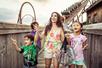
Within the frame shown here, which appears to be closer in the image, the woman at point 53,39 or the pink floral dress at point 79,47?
the pink floral dress at point 79,47

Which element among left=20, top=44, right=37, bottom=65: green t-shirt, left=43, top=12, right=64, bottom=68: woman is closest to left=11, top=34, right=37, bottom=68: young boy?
left=20, top=44, right=37, bottom=65: green t-shirt

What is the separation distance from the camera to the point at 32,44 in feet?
22.7

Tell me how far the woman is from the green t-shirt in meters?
0.26

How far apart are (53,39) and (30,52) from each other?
1.88 feet

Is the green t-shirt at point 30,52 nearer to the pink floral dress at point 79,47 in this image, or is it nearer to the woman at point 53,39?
the woman at point 53,39

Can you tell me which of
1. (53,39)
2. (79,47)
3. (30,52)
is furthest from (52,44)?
(79,47)

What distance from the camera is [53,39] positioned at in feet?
22.9

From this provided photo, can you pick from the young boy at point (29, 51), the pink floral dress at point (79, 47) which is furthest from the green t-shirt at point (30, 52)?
the pink floral dress at point (79, 47)

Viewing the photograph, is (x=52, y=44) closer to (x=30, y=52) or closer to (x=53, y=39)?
(x=53, y=39)

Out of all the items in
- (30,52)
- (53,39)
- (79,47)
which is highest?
(53,39)

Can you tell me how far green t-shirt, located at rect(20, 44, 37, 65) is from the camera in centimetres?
686

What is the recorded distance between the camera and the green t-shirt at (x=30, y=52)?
22.5ft

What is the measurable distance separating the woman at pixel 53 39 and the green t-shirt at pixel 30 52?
0.26m

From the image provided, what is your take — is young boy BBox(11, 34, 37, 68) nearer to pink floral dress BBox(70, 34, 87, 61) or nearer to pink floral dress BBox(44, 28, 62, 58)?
pink floral dress BBox(44, 28, 62, 58)
